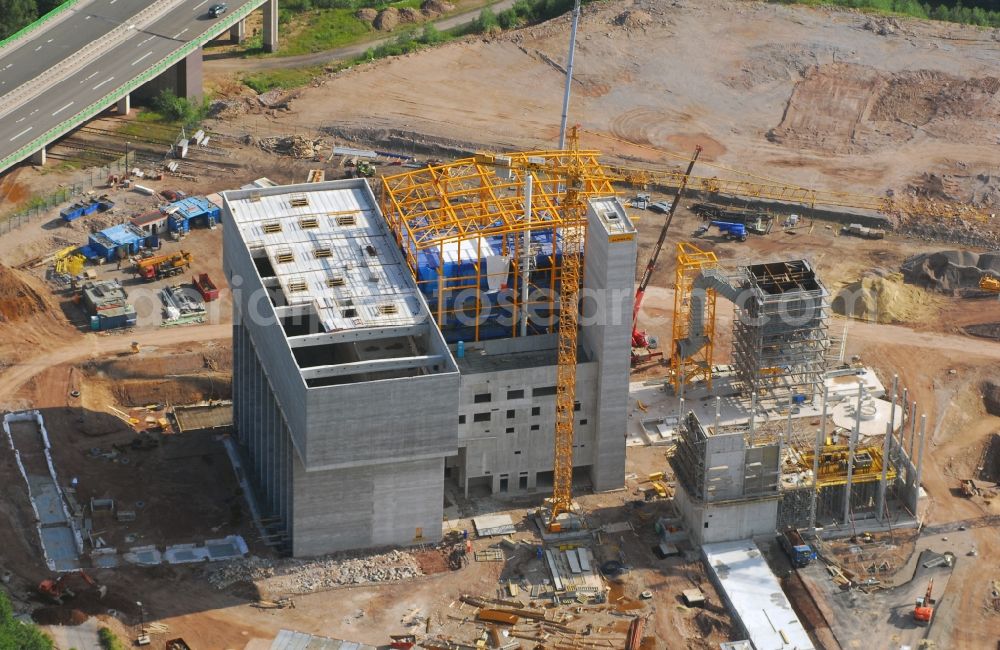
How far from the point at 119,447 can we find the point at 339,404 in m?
33.0

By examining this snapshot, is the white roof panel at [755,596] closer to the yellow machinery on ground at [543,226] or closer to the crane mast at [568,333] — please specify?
the crane mast at [568,333]

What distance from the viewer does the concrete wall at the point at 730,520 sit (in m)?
175

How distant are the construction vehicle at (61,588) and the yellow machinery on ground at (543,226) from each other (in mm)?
35992

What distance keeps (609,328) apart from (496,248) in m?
12.3

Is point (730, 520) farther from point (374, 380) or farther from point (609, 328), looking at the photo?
point (374, 380)

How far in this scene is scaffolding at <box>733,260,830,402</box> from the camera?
190125mm

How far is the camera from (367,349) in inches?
6944

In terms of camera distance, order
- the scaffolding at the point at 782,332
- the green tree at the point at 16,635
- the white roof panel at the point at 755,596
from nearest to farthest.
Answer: the green tree at the point at 16,635
the white roof panel at the point at 755,596
the scaffolding at the point at 782,332

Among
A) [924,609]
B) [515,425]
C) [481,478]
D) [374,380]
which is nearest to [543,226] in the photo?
[515,425]

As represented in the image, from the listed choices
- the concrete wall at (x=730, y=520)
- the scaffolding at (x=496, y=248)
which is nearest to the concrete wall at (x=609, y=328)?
the scaffolding at (x=496, y=248)

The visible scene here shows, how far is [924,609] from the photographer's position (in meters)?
168

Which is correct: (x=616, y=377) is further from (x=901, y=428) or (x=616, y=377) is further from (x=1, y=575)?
(x=1, y=575)

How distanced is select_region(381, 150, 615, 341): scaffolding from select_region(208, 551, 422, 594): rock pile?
2091cm

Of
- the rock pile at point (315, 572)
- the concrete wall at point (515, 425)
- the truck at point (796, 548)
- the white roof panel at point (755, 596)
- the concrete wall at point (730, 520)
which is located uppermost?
the concrete wall at point (515, 425)
